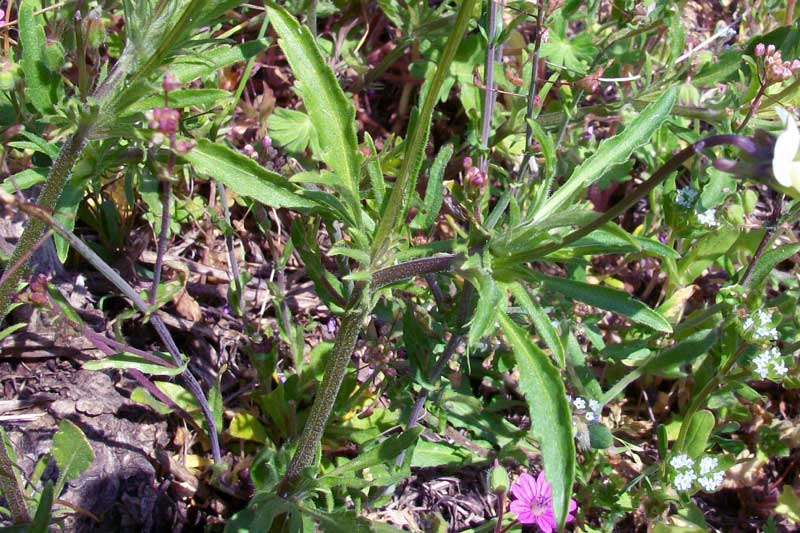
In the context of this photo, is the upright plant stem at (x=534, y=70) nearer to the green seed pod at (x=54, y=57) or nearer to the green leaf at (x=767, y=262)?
the green leaf at (x=767, y=262)

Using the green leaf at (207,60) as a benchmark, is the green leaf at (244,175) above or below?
below

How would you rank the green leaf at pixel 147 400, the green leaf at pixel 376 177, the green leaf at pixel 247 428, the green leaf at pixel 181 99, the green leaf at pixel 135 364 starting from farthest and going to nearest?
1. the green leaf at pixel 247 428
2. the green leaf at pixel 147 400
3. the green leaf at pixel 135 364
4. the green leaf at pixel 376 177
5. the green leaf at pixel 181 99

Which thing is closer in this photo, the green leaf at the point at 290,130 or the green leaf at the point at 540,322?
the green leaf at the point at 540,322

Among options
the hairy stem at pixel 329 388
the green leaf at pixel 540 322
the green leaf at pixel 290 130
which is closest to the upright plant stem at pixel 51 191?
the hairy stem at pixel 329 388

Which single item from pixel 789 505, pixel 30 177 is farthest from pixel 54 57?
pixel 789 505

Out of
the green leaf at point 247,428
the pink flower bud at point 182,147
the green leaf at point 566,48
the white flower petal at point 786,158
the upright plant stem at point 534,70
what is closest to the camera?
the white flower petal at point 786,158

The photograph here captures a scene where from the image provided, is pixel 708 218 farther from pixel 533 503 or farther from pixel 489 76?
pixel 533 503

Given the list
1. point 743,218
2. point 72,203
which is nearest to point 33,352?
point 72,203
